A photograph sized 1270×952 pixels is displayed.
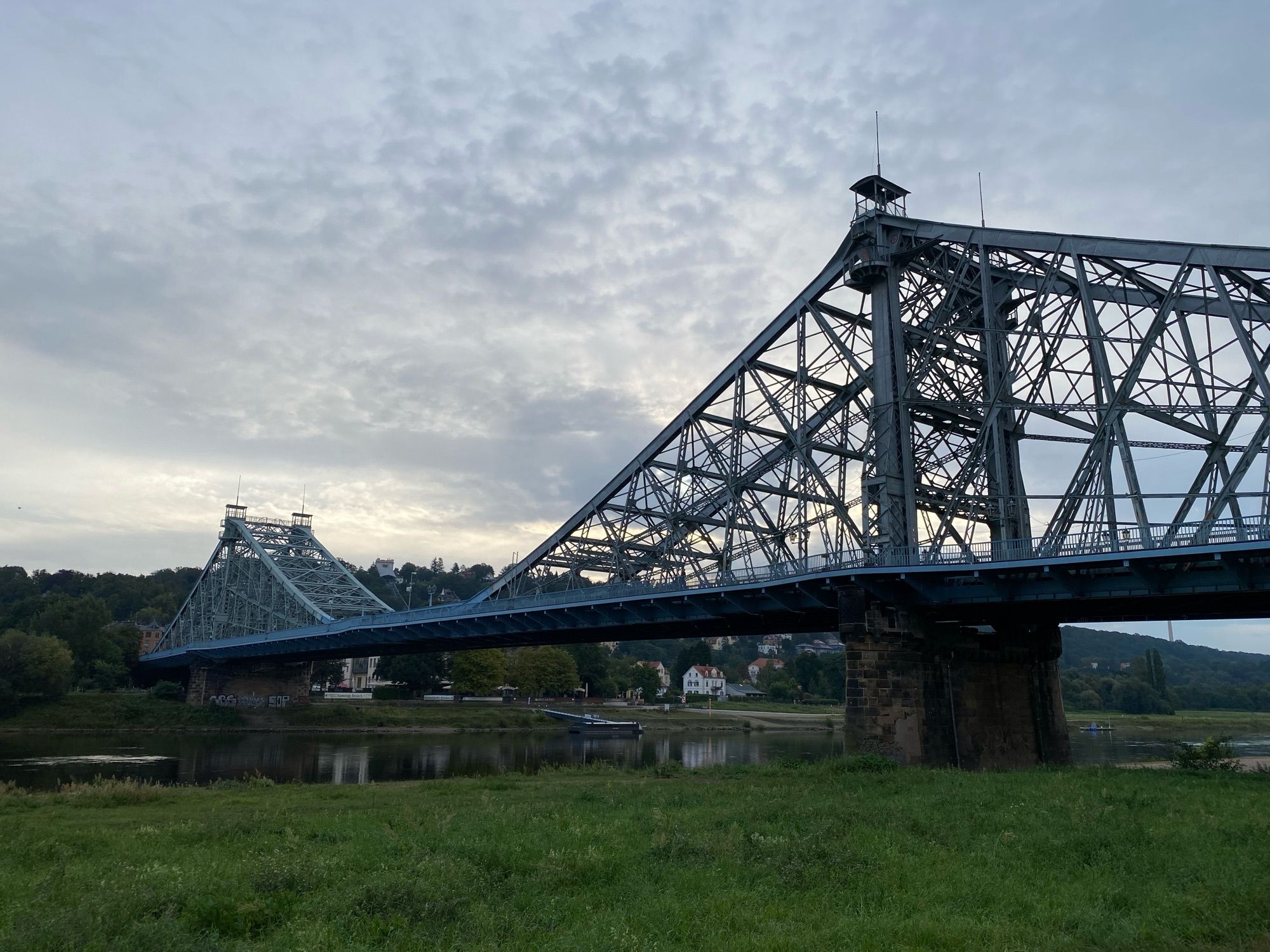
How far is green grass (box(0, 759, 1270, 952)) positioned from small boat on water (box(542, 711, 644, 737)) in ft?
208

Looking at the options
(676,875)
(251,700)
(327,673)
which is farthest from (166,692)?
(676,875)

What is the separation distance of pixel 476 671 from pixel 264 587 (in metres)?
27.7

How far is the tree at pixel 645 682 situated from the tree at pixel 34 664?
7141cm

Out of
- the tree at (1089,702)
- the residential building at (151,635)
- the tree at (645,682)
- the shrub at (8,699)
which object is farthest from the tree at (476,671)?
the tree at (1089,702)

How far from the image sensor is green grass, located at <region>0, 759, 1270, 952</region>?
9703 mm

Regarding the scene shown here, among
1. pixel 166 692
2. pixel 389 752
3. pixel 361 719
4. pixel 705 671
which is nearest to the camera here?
pixel 389 752

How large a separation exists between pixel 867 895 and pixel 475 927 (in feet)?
16.1

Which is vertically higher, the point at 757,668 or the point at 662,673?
the point at 757,668

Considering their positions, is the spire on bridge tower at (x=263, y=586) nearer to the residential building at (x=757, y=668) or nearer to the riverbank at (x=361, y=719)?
the riverbank at (x=361, y=719)

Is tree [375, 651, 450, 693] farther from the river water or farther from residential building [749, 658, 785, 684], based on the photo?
residential building [749, 658, 785, 684]

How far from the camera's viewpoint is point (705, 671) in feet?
507

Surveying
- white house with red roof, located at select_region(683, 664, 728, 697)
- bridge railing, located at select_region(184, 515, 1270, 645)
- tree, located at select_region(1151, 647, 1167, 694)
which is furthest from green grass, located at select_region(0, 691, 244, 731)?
tree, located at select_region(1151, 647, 1167, 694)

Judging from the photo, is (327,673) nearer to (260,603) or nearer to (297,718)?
(260,603)

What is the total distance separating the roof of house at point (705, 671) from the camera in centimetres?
15350
